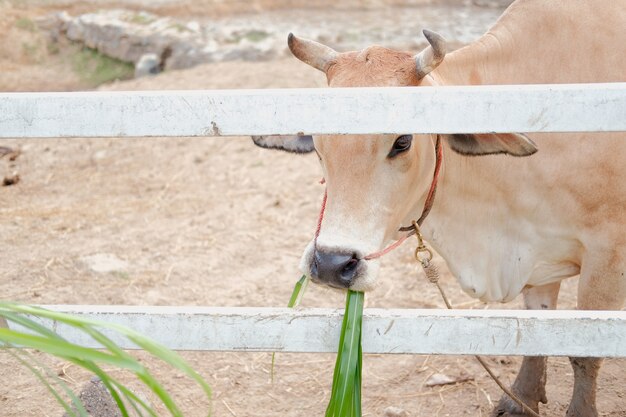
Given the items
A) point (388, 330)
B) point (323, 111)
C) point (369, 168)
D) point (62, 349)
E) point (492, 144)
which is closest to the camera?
point (62, 349)

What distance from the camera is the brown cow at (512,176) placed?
10.1 feet

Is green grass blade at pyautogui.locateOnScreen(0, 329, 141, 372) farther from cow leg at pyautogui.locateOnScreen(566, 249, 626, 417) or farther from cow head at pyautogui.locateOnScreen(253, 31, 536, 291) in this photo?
cow leg at pyautogui.locateOnScreen(566, 249, 626, 417)

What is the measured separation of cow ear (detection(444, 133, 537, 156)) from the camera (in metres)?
3.03

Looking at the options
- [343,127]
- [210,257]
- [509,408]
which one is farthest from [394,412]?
[210,257]

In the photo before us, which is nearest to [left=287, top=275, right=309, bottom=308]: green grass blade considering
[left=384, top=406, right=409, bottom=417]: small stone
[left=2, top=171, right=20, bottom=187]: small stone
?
[left=384, top=406, right=409, bottom=417]: small stone

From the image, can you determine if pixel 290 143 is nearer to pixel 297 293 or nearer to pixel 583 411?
pixel 297 293

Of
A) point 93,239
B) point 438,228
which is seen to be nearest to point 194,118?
point 438,228

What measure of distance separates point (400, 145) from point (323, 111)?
0.74 metres

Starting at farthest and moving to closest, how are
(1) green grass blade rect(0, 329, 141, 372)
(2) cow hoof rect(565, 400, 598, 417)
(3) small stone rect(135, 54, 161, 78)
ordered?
(3) small stone rect(135, 54, 161, 78) → (2) cow hoof rect(565, 400, 598, 417) → (1) green grass blade rect(0, 329, 141, 372)

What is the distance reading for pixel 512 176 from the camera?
3.57m

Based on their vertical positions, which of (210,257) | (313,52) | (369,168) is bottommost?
(210,257)

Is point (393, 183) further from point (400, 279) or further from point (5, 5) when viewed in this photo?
point (5, 5)

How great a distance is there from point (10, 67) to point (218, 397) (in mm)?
8148

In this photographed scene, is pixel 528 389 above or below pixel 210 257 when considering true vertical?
above
